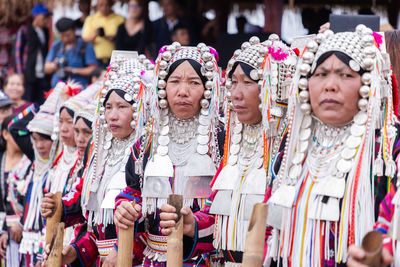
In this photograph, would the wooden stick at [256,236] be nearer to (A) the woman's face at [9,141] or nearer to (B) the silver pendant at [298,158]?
(B) the silver pendant at [298,158]

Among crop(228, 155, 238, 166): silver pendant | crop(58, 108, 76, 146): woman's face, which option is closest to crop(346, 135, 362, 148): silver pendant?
crop(228, 155, 238, 166): silver pendant

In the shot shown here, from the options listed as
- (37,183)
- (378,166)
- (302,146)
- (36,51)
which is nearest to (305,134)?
(302,146)

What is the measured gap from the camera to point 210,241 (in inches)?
174

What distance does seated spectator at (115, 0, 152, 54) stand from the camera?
9086 millimetres

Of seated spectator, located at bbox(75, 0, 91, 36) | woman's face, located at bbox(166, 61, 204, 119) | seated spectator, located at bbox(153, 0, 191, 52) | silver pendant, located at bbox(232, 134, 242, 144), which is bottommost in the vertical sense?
silver pendant, located at bbox(232, 134, 242, 144)

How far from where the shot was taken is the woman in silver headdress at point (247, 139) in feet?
13.2

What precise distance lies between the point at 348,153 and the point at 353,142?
0.05 meters

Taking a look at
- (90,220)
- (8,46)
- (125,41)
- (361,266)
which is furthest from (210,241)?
(8,46)

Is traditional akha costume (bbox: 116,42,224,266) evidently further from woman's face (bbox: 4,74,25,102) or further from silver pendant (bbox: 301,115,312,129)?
woman's face (bbox: 4,74,25,102)

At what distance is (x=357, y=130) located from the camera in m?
3.37

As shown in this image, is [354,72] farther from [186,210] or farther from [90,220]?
[90,220]

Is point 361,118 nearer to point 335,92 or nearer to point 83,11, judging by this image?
point 335,92

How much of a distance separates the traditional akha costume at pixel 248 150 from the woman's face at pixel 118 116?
1048 millimetres

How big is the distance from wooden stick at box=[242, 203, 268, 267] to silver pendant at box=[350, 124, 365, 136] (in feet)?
1.74
